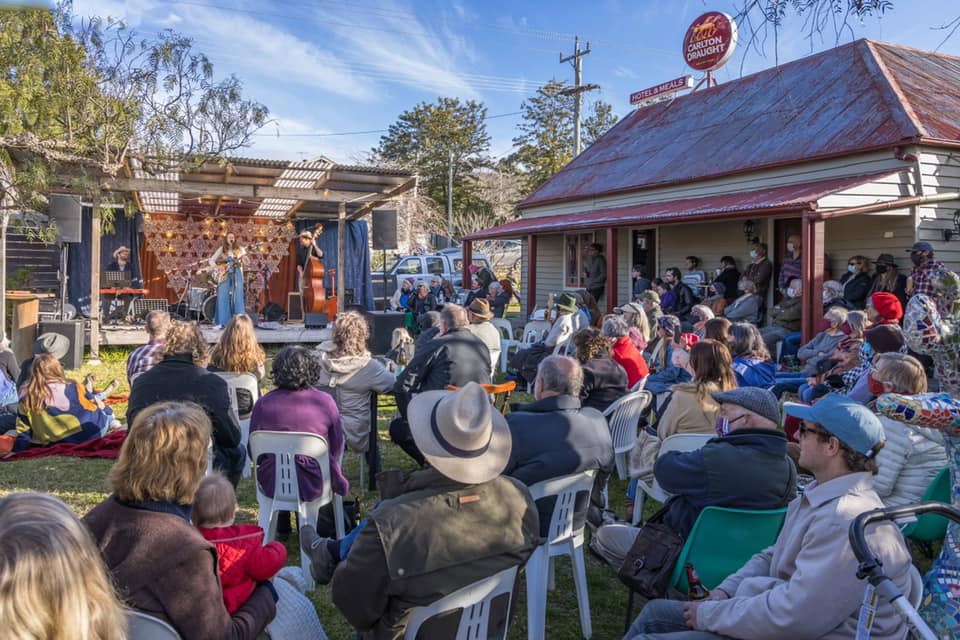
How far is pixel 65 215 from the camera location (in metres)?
12.3

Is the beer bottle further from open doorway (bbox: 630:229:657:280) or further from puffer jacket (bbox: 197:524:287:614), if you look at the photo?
open doorway (bbox: 630:229:657:280)

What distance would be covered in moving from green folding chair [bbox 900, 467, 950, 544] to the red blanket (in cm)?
555

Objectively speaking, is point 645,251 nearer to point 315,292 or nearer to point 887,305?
point 315,292

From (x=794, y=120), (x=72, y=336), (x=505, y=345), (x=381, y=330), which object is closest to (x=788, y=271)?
(x=794, y=120)

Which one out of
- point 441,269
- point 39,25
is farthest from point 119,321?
point 441,269

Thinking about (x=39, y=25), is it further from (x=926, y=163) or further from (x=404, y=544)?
(x=926, y=163)

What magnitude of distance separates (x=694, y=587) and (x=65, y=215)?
41.2ft

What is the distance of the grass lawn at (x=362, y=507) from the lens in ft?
11.4

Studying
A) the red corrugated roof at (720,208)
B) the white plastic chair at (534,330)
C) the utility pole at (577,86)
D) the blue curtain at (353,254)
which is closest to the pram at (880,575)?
the red corrugated roof at (720,208)

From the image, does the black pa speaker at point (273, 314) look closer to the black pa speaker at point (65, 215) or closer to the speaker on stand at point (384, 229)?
the speaker on stand at point (384, 229)

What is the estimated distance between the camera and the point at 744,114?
13734 mm

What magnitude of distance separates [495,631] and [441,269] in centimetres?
1952

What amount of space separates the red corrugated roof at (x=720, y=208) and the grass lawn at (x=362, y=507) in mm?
5254

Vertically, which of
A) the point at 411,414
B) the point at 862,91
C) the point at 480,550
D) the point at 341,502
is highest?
the point at 862,91
